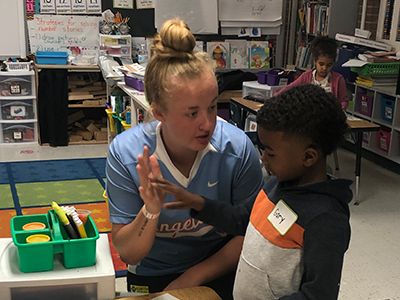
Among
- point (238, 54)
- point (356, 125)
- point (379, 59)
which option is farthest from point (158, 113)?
point (238, 54)

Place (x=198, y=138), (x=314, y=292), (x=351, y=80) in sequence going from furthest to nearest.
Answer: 1. (x=351, y=80)
2. (x=198, y=138)
3. (x=314, y=292)

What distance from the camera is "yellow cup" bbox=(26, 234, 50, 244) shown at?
1204 mm

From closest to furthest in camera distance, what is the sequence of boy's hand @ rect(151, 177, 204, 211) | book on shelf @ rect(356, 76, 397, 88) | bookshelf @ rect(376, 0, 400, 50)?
1. boy's hand @ rect(151, 177, 204, 211)
2. book on shelf @ rect(356, 76, 397, 88)
3. bookshelf @ rect(376, 0, 400, 50)

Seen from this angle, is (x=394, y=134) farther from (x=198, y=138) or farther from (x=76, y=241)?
(x=76, y=241)

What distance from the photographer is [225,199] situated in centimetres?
154

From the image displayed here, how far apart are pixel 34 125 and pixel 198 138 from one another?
4.08m

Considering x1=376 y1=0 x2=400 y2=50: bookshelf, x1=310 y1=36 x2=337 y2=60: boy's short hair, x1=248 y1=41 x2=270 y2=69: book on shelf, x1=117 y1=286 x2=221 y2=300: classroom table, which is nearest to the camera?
x1=117 y1=286 x2=221 y2=300: classroom table

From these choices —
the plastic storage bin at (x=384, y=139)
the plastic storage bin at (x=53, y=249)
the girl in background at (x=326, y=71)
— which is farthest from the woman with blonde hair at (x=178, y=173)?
the plastic storage bin at (x=384, y=139)

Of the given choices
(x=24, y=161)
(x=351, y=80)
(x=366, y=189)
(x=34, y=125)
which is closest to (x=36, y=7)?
(x=34, y=125)

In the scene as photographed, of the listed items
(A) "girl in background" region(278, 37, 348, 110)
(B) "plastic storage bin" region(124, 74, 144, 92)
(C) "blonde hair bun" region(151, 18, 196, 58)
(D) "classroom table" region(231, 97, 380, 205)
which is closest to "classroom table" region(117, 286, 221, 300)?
(C) "blonde hair bun" region(151, 18, 196, 58)

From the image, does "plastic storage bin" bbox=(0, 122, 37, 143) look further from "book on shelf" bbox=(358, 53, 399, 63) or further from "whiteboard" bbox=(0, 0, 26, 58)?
"book on shelf" bbox=(358, 53, 399, 63)

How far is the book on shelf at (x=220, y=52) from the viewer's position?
527 centimetres

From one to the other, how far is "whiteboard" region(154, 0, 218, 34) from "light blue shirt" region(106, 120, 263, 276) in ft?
12.2

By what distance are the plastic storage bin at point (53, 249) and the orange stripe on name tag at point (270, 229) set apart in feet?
1.25
